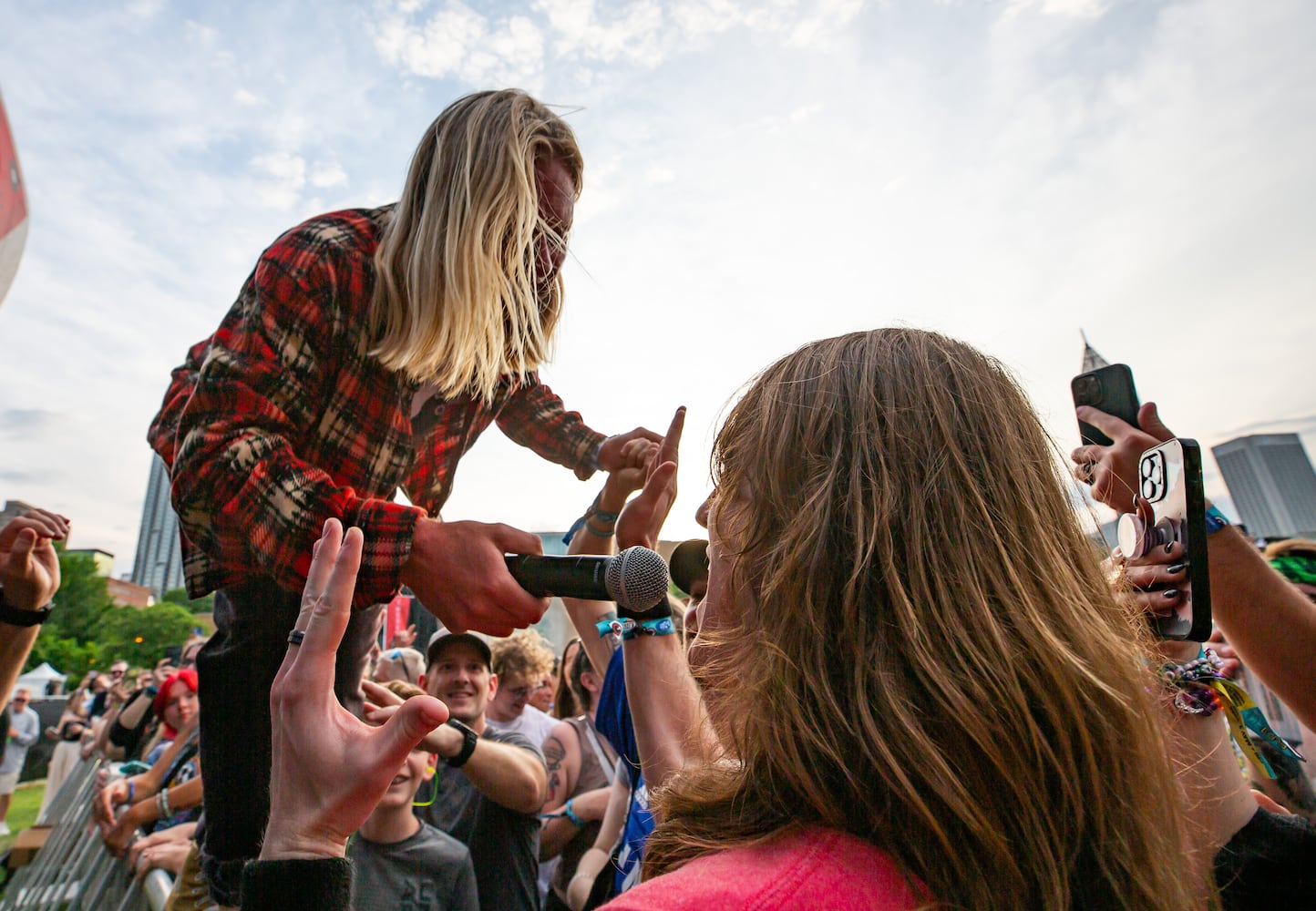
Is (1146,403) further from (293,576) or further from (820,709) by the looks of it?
(293,576)

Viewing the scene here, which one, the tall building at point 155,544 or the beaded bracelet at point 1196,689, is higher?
the tall building at point 155,544

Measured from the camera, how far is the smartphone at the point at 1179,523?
3.93ft

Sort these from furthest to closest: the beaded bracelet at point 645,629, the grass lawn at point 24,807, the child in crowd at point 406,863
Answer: the grass lawn at point 24,807, the child in crowd at point 406,863, the beaded bracelet at point 645,629

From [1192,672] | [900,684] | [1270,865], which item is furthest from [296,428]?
[1270,865]

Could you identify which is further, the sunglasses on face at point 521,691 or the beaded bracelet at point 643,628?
the sunglasses on face at point 521,691

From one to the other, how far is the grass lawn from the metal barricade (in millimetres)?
5125

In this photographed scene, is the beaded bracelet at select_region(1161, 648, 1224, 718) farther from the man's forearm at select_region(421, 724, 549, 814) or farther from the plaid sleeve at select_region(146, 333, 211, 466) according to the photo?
the man's forearm at select_region(421, 724, 549, 814)

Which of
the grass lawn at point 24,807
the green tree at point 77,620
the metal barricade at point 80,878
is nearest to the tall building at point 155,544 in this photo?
the green tree at point 77,620

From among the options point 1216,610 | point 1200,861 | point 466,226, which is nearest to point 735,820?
point 1200,861

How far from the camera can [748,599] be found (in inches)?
43.8

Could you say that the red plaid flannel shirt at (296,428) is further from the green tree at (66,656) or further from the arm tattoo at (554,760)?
the green tree at (66,656)

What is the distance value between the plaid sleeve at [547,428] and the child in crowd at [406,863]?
1.29 metres

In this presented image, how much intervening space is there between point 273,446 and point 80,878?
460cm

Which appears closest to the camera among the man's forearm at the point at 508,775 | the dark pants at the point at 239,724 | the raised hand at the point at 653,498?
the dark pants at the point at 239,724
